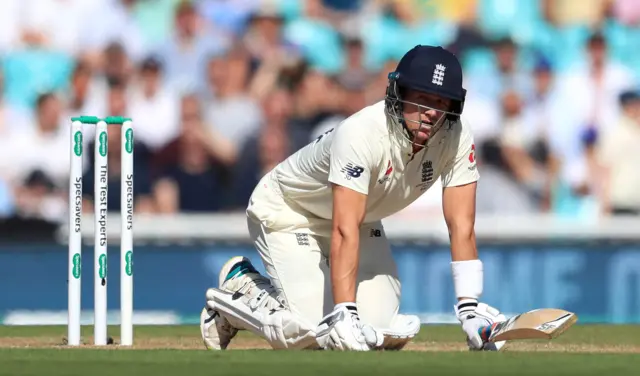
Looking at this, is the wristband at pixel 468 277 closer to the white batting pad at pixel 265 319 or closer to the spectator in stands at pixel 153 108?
the white batting pad at pixel 265 319

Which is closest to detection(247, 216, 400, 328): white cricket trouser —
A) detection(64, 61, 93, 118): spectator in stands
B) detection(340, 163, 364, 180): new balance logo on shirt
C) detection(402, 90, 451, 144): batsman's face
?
detection(340, 163, 364, 180): new balance logo on shirt

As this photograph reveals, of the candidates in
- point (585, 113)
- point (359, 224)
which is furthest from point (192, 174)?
point (359, 224)

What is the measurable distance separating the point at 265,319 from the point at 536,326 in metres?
1.28

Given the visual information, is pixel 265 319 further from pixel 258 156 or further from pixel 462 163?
pixel 258 156

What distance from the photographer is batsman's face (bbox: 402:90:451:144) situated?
5160 mm

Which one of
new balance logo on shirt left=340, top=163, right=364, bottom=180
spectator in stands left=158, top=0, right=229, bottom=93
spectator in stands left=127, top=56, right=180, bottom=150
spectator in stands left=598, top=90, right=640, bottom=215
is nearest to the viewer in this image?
new balance logo on shirt left=340, top=163, right=364, bottom=180

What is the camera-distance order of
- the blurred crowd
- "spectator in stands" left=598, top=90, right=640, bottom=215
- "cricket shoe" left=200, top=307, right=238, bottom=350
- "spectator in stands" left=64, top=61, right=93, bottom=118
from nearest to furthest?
"cricket shoe" left=200, top=307, right=238, bottom=350 < the blurred crowd < "spectator in stands" left=598, top=90, right=640, bottom=215 < "spectator in stands" left=64, top=61, right=93, bottom=118

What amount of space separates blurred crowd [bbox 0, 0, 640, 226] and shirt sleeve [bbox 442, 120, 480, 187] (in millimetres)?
4743

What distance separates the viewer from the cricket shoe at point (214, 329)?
5945 mm

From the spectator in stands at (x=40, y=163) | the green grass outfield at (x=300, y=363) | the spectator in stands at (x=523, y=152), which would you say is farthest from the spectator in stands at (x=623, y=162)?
the green grass outfield at (x=300, y=363)

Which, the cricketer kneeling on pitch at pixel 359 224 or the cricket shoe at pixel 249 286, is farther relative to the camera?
the cricket shoe at pixel 249 286

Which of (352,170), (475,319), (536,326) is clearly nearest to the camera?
(536,326)

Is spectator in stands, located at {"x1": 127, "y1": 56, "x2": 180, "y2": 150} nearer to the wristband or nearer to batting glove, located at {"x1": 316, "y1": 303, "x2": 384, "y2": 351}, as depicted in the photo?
the wristband

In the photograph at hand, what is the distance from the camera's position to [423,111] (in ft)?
17.0
